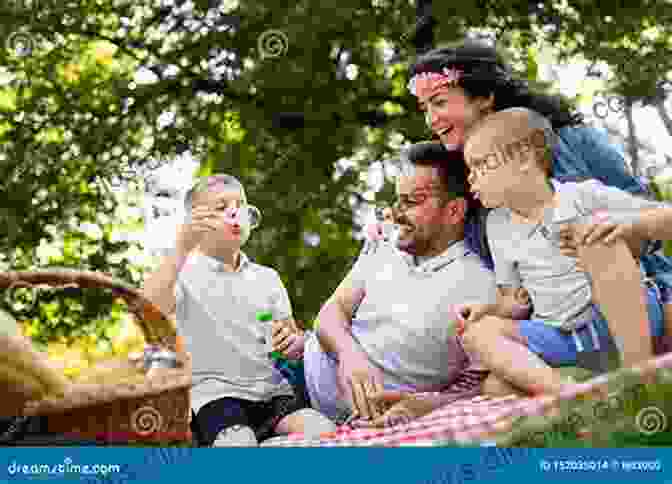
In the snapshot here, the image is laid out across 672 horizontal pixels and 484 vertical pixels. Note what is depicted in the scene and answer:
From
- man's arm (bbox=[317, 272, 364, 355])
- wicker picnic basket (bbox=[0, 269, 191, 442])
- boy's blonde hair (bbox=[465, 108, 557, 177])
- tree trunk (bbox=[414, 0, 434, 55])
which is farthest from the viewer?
tree trunk (bbox=[414, 0, 434, 55])

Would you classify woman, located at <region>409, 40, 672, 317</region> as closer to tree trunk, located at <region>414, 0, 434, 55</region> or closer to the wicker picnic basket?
tree trunk, located at <region>414, 0, 434, 55</region>

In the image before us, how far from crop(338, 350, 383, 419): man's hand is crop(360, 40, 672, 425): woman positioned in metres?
0.02

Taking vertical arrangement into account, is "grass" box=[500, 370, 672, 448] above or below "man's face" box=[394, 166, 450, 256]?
below

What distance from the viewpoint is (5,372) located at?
1271 mm

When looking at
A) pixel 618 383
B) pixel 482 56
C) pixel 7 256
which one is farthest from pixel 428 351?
pixel 7 256

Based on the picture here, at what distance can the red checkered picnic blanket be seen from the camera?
49.6 inches

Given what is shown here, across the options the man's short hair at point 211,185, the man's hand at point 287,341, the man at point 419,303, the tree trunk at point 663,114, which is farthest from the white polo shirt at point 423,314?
the tree trunk at point 663,114

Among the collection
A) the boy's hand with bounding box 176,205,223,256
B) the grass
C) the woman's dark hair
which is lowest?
the grass

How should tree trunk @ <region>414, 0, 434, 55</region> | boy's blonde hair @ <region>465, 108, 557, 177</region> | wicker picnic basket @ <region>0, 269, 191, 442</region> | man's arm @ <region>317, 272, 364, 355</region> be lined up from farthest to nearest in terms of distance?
tree trunk @ <region>414, 0, 434, 55</region>, man's arm @ <region>317, 272, 364, 355</region>, boy's blonde hair @ <region>465, 108, 557, 177</region>, wicker picnic basket @ <region>0, 269, 191, 442</region>

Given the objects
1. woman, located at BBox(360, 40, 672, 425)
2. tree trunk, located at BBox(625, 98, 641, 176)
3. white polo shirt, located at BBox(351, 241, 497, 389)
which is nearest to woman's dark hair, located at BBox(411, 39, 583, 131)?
woman, located at BBox(360, 40, 672, 425)

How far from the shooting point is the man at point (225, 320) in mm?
1519

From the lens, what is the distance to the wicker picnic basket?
1.25m

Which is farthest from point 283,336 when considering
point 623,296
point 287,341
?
point 623,296

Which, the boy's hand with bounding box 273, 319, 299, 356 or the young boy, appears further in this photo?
the boy's hand with bounding box 273, 319, 299, 356
